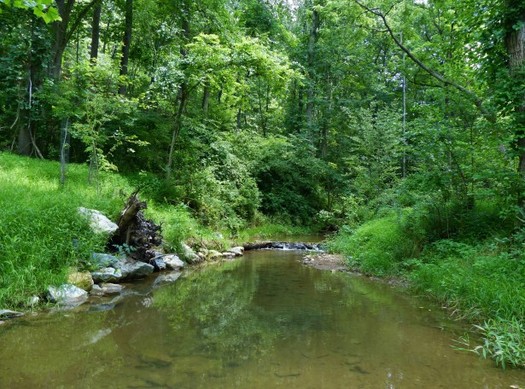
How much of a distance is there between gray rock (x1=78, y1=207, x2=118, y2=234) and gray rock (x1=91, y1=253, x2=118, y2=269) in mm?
500

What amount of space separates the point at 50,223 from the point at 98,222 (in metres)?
0.98

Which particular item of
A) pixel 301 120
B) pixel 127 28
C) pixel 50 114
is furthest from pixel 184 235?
pixel 301 120

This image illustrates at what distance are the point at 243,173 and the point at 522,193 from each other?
1199cm

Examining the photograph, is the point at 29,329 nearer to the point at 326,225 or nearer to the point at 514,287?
the point at 514,287

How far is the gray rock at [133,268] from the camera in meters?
7.96

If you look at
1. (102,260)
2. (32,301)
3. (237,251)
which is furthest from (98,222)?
(237,251)

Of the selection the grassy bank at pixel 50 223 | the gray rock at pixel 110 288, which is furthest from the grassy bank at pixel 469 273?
the gray rock at pixel 110 288

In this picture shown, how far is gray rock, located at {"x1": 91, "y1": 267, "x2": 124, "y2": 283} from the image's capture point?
7.34 m

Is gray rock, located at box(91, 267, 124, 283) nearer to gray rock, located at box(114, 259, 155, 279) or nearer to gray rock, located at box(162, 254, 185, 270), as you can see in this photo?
gray rock, located at box(114, 259, 155, 279)

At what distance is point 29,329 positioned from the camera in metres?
4.95

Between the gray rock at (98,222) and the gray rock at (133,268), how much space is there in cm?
71

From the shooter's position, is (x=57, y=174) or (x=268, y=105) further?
(x=268, y=105)

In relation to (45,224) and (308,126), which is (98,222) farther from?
(308,126)

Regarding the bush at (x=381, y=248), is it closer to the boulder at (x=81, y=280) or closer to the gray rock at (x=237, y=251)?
the gray rock at (x=237, y=251)
